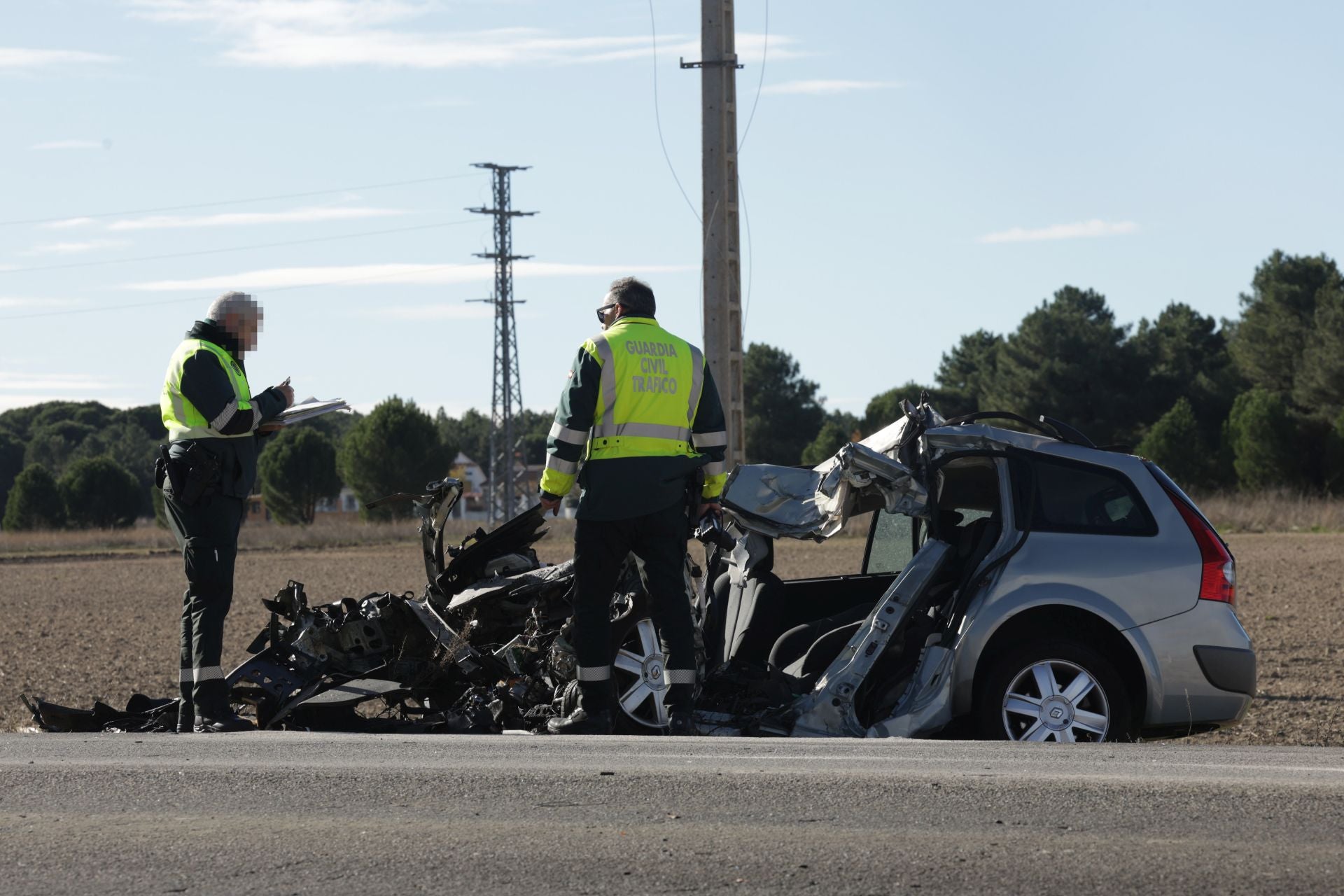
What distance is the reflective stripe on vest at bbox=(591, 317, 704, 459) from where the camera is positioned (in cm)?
721

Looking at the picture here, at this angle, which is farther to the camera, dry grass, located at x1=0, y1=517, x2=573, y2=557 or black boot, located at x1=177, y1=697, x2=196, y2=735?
dry grass, located at x1=0, y1=517, x2=573, y2=557

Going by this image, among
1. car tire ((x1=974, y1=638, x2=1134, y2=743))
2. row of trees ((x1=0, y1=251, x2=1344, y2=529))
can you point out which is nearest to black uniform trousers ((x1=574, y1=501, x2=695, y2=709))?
car tire ((x1=974, y1=638, x2=1134, y2=743))

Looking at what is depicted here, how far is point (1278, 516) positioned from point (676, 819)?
4503 centimetres

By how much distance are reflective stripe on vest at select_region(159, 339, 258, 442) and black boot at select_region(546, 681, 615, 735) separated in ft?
6.74

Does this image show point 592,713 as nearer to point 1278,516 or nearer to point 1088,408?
point 1278,516

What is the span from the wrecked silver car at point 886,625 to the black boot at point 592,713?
0.51 ft

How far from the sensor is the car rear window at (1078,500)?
7.09 metres

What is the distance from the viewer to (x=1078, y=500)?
716 centimetres

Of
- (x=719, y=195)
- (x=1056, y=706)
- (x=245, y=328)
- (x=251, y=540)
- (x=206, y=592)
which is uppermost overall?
(x=719, y=195)

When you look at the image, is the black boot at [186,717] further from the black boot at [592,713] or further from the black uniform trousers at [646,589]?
the black uniform trousers at [646,589]

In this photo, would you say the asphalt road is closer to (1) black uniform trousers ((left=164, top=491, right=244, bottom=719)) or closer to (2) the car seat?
(2) the car seat

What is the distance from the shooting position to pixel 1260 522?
152 ft

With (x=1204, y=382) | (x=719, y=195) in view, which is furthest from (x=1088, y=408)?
(x=719, y=195)

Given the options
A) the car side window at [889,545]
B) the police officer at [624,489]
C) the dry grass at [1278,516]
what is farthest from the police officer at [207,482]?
the dry grass at [1278,516]
